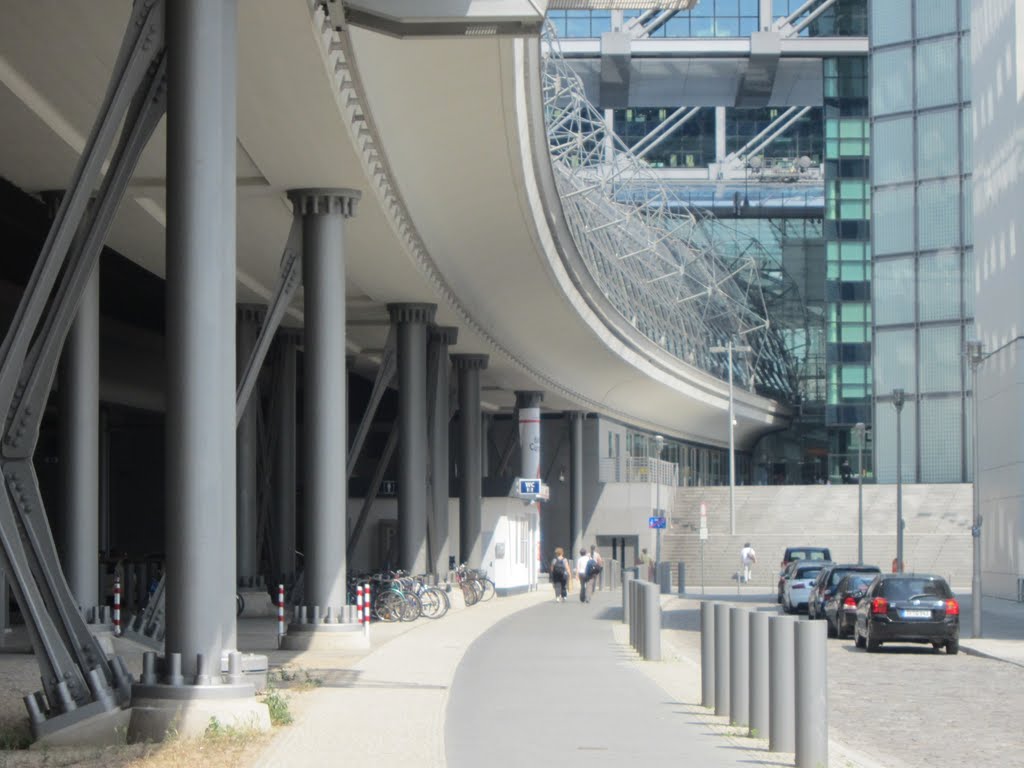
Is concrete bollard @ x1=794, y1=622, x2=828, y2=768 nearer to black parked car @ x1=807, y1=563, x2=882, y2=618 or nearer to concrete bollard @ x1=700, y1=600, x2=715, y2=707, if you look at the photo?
concrete bollard @ x1=700, y1=600, x2=715, y2=707

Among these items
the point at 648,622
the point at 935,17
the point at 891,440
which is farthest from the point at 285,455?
the point at 935,17

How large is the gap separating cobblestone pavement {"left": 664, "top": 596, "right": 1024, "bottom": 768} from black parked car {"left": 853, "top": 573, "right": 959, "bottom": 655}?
331 mm

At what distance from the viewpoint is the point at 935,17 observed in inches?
2918

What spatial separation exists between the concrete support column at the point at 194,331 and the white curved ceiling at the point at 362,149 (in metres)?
3.11

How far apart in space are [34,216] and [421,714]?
55.8 ft

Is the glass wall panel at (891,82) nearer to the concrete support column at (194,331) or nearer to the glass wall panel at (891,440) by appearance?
the glass wall panel at (891,440)

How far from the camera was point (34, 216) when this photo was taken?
30172mm

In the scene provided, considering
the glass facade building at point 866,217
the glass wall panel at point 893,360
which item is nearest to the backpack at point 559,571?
the glass facade building at point 866,217

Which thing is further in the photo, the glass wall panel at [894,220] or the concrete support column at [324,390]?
the glass wall panel at [894,220]

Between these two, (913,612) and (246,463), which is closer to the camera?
(913,612)

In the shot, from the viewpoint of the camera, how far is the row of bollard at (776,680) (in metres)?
12.2

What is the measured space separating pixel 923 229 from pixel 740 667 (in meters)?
61.7

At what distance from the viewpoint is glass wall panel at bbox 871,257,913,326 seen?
247ft

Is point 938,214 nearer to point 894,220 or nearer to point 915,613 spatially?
point 894,220
